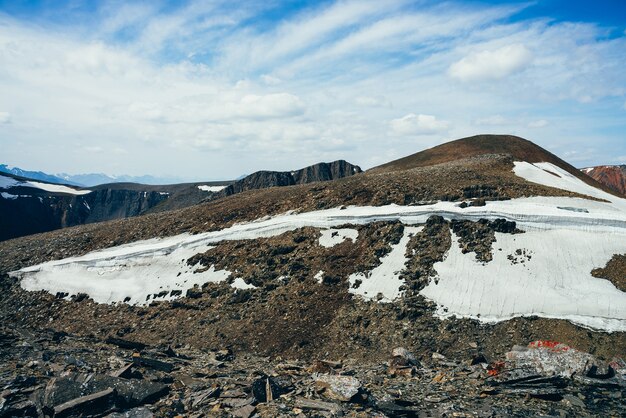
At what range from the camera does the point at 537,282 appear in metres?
24.1

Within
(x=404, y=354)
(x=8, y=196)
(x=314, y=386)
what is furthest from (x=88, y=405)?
(x=8, y=196)

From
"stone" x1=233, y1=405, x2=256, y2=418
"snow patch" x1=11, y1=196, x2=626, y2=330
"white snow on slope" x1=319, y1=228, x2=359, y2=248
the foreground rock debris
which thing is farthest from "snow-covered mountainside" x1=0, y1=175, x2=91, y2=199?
"stone" x1=233, y1=405, x2=256, y2=418

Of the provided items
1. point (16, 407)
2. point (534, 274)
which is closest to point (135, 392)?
point (16, 407)

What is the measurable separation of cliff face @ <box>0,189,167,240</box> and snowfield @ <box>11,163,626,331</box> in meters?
99.4

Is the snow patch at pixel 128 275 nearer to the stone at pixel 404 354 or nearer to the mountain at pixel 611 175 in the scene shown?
the stone at pixel 404 354

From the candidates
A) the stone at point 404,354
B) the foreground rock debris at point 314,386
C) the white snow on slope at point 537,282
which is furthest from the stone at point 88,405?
the white snow on slope at point 537,282

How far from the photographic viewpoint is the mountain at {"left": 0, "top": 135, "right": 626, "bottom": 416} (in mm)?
15703

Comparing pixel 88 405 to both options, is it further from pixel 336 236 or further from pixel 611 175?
pixel 611 175

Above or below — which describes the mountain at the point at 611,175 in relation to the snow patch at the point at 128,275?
above

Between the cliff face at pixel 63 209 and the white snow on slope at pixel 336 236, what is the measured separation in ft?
382

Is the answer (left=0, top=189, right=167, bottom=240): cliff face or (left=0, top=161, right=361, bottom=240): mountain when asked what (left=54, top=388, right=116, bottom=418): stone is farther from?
(left=0, top=189, right=167, bottom=240): cliff face

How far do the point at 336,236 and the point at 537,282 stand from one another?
1527 cm

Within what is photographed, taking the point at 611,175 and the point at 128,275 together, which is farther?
the point at 611,175

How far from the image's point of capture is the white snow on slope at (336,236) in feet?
107
